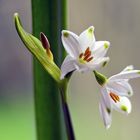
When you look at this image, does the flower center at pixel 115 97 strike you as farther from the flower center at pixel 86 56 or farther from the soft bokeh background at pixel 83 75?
the soft bokeh background at pixel 83 75

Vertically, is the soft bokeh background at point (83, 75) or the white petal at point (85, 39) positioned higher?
the white petal at point (85, 39)

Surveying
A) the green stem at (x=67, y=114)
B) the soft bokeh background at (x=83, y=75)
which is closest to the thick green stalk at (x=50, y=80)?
the green stem at (x=67, y=114)

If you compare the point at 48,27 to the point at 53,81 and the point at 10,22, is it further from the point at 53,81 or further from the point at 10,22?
the point at 10,22

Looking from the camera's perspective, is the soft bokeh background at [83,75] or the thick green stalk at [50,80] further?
the soft bokeh background at [83,75]

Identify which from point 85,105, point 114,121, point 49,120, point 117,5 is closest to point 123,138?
point 114,121

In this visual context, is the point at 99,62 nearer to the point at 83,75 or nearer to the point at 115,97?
the point at 115,97

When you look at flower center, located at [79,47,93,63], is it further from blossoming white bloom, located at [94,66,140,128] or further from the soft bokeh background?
the soft bokeh background
